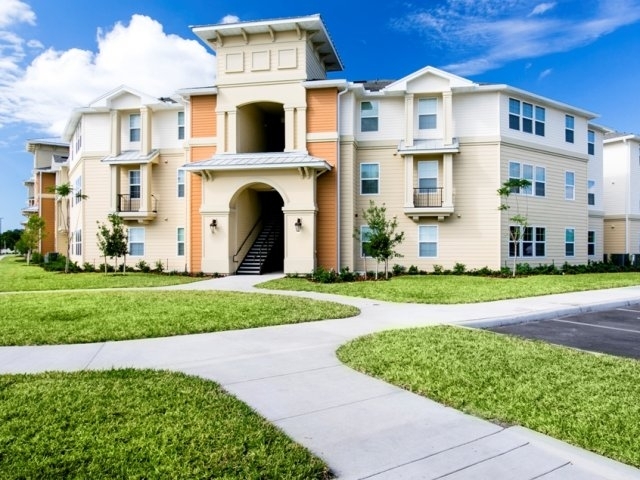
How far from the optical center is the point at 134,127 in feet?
78.8

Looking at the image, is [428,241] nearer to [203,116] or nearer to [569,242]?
[569,242]

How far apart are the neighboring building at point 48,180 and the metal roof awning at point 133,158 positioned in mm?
16978

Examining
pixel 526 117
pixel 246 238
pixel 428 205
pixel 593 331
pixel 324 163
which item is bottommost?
pixel 593 331

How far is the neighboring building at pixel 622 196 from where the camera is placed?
1174 inches

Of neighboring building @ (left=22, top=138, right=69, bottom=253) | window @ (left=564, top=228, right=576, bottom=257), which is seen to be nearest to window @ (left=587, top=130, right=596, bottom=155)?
window @ (left=564, top=228, right=576, bottom=257)

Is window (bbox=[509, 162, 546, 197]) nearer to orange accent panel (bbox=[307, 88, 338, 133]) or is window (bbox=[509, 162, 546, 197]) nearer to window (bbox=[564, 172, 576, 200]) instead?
window (bbox=[564, 172, 576, 200])

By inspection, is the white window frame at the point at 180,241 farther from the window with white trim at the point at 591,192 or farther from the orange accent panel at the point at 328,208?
the window with white trim at the point at 591,192

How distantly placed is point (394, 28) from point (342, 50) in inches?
139

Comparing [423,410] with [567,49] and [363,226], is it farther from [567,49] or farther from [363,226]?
[567,49]

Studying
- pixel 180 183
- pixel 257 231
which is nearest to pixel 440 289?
pixel 257 231

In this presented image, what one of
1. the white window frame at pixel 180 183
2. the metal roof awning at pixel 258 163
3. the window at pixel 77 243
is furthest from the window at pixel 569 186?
the window at pixel 77 243

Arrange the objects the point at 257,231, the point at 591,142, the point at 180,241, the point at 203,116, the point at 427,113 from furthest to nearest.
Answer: the point at 591,142 < the point at 257,231 < the point at 180,241 < the point at 203,116 < the point at 427,113

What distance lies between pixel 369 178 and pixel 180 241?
10.3 meters

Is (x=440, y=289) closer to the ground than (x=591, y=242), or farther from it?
closer to the ground
